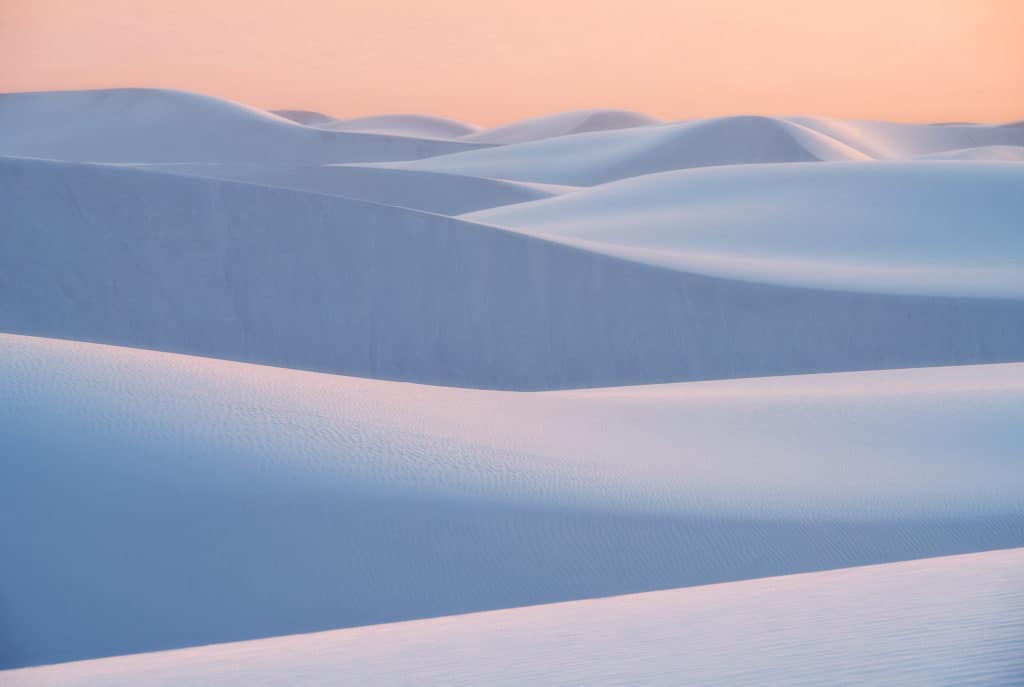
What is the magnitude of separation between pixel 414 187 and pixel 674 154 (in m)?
10.6

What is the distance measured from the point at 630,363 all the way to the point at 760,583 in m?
6.65

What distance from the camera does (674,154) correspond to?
110 ft

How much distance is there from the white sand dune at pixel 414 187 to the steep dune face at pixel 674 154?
4.94 m

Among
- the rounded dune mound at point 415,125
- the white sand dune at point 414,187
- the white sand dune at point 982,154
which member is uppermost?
the rounded dune mound at point 415,125

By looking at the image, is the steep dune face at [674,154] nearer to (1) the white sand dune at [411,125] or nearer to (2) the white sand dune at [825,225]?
(2) the white sand dune at [825,225]

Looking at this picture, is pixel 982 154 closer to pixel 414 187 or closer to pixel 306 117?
pixel 414 187

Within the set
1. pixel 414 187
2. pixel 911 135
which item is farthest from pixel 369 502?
pixel 911 135

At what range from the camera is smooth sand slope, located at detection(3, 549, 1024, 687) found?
2.12 m

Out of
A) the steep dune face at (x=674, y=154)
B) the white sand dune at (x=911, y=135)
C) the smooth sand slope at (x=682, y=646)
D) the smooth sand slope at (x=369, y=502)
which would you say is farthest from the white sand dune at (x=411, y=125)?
the smooth sand slope at (x=682, y=646)

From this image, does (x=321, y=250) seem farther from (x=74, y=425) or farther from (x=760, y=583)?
(x=760, y=583)

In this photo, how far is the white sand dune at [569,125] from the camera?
187 feet

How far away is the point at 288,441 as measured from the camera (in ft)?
13.6

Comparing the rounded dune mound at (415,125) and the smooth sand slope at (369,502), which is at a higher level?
the rounded dune mound at (415,125)

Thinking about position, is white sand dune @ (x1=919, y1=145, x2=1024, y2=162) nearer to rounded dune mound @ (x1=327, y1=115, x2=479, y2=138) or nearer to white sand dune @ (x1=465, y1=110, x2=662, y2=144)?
white sand dune @ (x1=465, y1=110, x2=662, y2=144)
